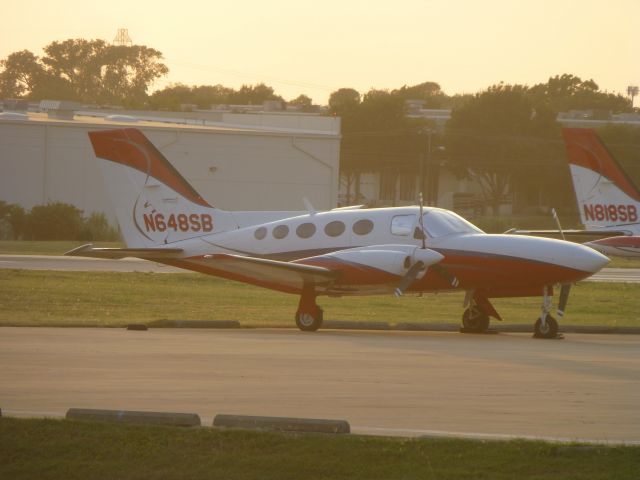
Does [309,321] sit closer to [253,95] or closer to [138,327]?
[138,327]

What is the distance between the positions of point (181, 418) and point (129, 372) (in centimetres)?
408

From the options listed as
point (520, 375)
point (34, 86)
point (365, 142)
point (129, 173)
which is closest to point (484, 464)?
point (520, 375)

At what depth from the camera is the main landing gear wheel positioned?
2333 centimetres

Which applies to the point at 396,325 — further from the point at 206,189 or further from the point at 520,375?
the point at 206,189

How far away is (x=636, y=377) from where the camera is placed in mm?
15703

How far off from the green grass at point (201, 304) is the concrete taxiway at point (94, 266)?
3212 millimetres

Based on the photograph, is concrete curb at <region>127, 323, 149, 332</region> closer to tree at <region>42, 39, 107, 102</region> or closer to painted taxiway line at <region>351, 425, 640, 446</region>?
painted taxiway line at <region>351, 425, 640, 446</region>

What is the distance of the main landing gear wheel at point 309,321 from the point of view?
23328 millimetres

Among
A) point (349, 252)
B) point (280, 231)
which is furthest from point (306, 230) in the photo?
point (349, 252)

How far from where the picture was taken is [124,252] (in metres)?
24.7

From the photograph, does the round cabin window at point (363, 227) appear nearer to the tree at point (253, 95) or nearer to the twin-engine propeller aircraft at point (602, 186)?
the twin-engine propeller aircraft at point (602, 186)

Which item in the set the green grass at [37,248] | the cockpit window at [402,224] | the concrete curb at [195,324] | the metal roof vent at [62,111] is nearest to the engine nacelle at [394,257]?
the cockpit window at [402,224]

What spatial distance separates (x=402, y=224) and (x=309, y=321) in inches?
99.8

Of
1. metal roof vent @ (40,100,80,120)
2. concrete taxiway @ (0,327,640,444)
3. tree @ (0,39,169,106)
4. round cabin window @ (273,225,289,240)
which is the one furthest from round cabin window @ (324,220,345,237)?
tree @ (0,39,169,106)
